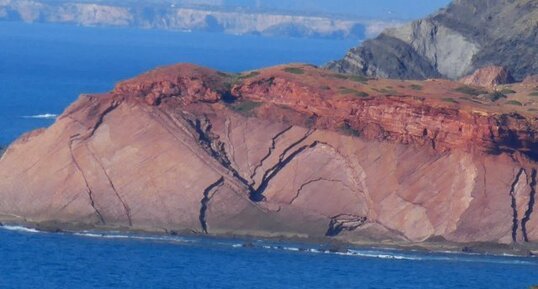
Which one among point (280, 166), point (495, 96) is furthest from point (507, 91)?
point (280, 166)

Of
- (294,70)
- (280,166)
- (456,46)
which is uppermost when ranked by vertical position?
(294,70)

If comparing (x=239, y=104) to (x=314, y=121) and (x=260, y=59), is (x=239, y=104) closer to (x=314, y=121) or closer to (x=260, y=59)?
(x=314, y=121)

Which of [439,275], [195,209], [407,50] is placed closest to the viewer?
[439,275]

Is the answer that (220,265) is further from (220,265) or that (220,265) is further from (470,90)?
(470,90)

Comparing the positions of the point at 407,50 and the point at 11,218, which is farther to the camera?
the point at 407,50

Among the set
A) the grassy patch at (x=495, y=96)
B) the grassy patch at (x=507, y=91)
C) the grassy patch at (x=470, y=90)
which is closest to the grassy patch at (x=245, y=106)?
the grassy patch at (x=470, y=90)

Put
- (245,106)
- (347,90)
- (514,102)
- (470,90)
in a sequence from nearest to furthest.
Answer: (245,106) → (347,90) → (514,102) → (470,90)

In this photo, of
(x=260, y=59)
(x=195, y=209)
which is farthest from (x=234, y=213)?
(x=260, y=59)
